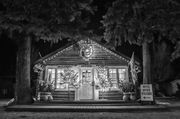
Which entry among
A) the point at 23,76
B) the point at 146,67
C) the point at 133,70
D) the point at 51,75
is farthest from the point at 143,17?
the point at 51,75

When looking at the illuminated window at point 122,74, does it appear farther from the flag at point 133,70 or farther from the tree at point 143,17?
the tree at point 143,17

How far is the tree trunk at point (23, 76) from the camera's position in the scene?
48.1 ft

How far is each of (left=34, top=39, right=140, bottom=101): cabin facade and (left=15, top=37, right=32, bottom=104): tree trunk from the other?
11.2 ft

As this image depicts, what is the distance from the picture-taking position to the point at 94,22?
2720 cm

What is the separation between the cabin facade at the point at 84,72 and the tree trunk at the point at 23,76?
341cm

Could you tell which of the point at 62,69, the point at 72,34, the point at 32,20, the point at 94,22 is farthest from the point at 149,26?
the point at 94,22

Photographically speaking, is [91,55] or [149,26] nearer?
[149,26]

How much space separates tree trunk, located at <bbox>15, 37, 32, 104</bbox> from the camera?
48.1 feet

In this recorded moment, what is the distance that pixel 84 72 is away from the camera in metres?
19.1

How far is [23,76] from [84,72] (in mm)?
5696

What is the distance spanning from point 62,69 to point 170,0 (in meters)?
11.0

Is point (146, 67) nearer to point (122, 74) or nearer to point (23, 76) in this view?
point (122, 74)

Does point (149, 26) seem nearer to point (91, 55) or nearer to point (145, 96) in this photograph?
point (145, 96)

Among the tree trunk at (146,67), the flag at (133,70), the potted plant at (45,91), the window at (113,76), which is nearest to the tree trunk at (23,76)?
the potted plant at (45,91)
